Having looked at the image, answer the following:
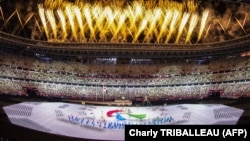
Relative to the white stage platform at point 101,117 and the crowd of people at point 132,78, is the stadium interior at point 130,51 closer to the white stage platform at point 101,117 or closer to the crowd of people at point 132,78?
the crowd of people at point 132,78

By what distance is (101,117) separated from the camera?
11.4 metres

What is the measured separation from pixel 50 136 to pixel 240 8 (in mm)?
6468

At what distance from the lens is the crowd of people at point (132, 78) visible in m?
11.8

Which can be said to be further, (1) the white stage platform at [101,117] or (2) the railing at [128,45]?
(2) the railing at [128,45]

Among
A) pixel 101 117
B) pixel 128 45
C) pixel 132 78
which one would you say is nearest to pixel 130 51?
pixel 128 45

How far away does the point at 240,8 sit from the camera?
12.1 metres

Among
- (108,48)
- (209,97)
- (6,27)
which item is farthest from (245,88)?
(6,27)

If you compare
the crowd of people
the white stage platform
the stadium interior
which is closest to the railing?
the stadium interior

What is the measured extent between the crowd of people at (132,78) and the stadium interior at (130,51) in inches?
1.1

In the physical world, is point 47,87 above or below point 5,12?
below

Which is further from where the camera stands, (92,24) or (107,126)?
(92,24)

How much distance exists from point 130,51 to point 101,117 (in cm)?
215

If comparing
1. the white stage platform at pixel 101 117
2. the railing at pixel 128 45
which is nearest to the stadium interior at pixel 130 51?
the railing at pixel 128 45

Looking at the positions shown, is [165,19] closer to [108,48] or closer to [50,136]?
[108,48]
